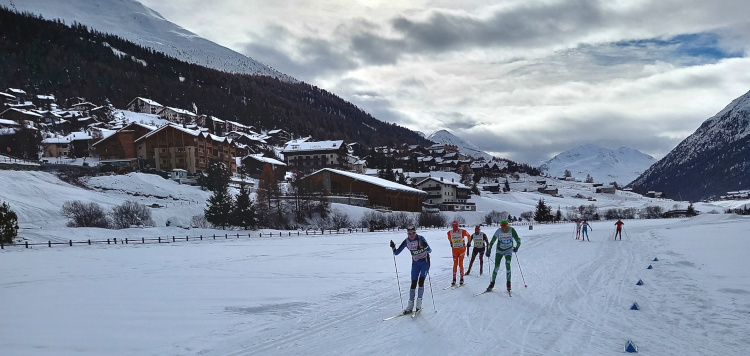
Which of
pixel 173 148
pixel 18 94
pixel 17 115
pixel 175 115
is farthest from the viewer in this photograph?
pixel 175 115

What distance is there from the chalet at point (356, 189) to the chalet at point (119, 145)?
91.9 ft

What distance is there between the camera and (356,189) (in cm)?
6650

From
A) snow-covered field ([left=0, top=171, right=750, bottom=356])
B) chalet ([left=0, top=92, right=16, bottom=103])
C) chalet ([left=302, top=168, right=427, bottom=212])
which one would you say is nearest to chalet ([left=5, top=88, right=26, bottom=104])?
chalet ([left=0, top=92, right=16, bottom=103])

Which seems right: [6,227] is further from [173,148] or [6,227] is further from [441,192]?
[441,192]

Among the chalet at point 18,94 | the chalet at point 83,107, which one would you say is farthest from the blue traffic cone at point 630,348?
the chalet at point 18,94

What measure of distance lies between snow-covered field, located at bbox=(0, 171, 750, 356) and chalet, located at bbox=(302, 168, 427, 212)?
43.6m

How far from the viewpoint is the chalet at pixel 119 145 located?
69.4 m

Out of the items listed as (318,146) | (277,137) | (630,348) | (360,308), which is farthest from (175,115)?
(630,348)

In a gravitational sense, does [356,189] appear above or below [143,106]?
below

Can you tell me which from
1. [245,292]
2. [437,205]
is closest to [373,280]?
[245,292]

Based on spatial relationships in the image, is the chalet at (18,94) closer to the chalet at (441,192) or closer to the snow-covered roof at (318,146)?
the snow-covered roof at (318,146)

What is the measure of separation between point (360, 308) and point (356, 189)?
185 ft

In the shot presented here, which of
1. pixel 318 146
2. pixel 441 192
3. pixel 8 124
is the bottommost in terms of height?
pixel 441 192

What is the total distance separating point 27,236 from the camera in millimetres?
31969
